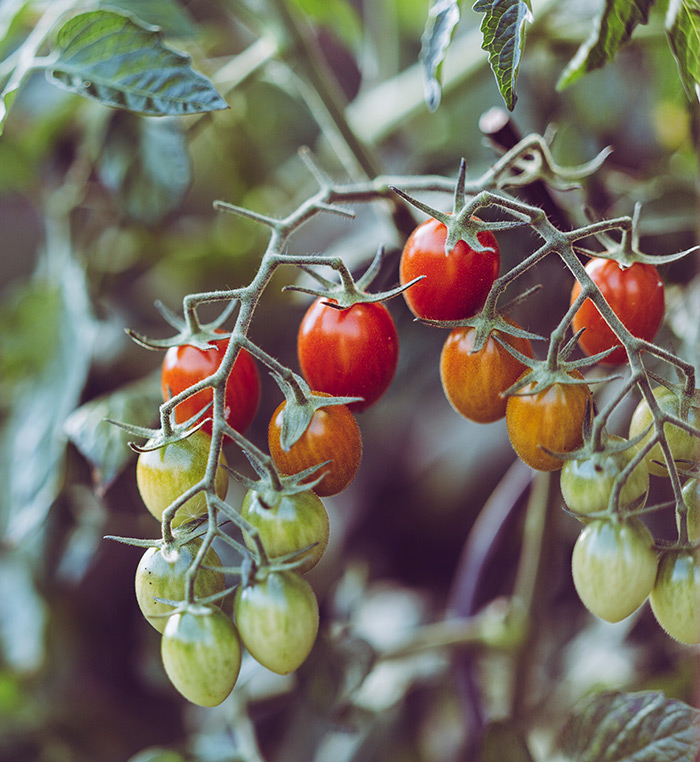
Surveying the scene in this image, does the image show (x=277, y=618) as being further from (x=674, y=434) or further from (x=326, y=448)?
(x=674, y=434)

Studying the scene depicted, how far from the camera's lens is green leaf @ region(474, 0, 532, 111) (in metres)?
0.34

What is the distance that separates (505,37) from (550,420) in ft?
0.56

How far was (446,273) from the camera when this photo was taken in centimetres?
35

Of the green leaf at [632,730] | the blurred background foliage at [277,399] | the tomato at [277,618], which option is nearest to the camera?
the tomato at [277,618]

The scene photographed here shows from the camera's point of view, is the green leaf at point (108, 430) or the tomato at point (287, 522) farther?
the green leaf at point (108, 430)

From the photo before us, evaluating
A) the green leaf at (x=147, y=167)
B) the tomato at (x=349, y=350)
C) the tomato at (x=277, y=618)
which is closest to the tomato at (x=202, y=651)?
the tomato at (x=277, y=618)

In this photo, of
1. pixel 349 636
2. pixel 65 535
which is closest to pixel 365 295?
pixel 349 636

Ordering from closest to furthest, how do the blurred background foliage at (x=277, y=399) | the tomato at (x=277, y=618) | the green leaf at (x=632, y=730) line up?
the tomato at (x=277, y=618)
the green leaf at (x=632, y=730)
the blurred background foliage at (x=277, y=399)

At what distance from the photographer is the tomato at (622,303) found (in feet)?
1.22

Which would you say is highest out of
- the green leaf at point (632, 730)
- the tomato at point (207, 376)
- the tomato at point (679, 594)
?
the tomato at point (207, 376)

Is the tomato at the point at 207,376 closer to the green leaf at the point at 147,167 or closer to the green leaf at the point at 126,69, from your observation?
the green leaf at the point at 126,69

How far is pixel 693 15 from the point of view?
0.35 m

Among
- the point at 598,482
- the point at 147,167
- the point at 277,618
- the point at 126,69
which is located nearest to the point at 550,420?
the point at 598,482

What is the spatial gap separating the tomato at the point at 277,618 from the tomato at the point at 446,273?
5.5 inches
